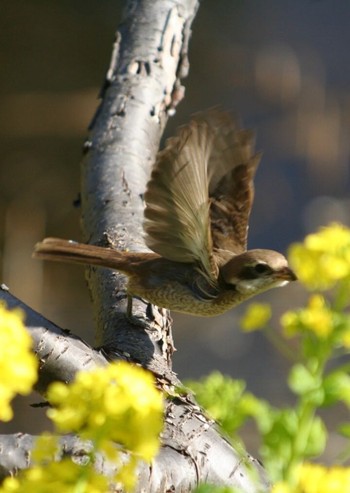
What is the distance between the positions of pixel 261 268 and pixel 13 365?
1603 mm

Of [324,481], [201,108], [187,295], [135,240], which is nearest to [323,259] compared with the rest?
[324,481]

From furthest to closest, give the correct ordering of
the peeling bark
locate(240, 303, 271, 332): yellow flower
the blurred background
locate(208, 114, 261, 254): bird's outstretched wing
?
the blurred background
locate(208, 114, 261, 254): bird's outstretched wing
the peeling bark
locate(240, 303, 271, 332): yellow flower

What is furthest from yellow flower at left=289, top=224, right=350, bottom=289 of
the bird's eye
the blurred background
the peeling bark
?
the blurred background

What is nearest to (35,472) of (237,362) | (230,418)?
(230,418)

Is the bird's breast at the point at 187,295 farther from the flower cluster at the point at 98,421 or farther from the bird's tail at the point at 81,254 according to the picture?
the flower cluster at the point at 98,421

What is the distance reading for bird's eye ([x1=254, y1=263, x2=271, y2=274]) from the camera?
232 centimetres

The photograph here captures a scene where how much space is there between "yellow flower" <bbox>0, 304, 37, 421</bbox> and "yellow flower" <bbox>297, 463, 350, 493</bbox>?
0.22 metres

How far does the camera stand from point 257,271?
2338 millimetres

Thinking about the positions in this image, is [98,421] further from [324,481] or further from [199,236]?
[199,236]

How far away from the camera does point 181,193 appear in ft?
6.97

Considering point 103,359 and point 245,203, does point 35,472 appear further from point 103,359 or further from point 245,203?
point 245,203

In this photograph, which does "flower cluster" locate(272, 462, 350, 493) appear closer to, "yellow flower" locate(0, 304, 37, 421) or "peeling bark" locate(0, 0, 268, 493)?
"yellow flower" locate(0, 304, 37, 421)

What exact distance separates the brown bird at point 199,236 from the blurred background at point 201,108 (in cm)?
286

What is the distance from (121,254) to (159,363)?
1.62ft
